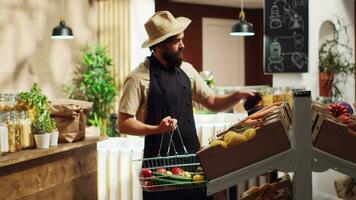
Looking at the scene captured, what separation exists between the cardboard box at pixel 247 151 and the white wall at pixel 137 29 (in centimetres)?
557

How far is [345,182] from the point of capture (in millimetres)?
3230

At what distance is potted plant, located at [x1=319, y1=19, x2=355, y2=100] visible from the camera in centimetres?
750

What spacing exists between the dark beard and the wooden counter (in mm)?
682

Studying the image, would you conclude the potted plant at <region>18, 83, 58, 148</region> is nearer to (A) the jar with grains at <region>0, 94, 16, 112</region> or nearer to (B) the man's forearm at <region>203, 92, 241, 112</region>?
(A) the jar with grains at <region>0, 94, 16, 112</region>

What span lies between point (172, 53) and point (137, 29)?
14.9ft

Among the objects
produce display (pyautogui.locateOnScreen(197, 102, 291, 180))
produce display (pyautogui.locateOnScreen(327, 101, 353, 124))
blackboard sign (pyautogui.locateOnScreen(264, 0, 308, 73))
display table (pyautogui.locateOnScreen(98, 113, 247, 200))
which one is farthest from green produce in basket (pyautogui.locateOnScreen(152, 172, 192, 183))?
blackboard sign (pyautogui.locateOnScreen(264, 0, 308, 73))

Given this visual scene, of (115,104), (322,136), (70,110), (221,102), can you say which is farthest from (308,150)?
(115,104)

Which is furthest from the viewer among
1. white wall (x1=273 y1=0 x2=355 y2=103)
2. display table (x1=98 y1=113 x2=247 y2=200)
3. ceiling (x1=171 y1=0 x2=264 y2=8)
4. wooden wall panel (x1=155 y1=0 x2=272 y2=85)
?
wooden wall panel (x1=155 y1=0 x2=272 y2=85)

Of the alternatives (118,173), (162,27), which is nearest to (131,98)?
(162,27)

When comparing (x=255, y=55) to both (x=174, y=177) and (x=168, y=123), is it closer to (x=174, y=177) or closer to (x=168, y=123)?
(x=168, y=123)

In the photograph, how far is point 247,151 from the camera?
184 cm

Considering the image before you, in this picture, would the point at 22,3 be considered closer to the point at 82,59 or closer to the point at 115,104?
the point at 82,59

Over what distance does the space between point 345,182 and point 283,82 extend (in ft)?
14.3

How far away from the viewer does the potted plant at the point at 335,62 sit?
295 inches
